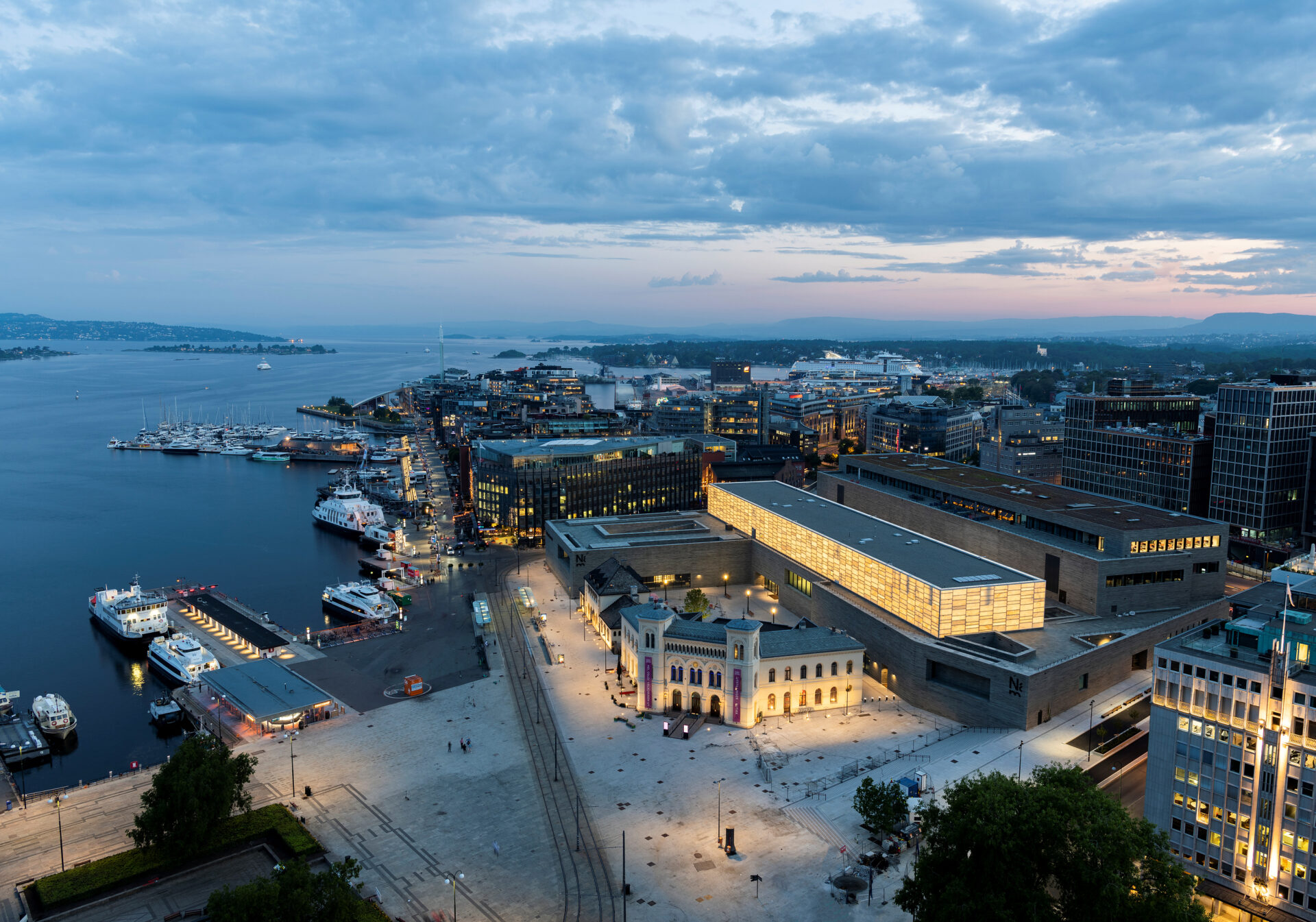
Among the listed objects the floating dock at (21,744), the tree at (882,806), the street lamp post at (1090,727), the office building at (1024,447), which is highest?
the office building at (1024,447)

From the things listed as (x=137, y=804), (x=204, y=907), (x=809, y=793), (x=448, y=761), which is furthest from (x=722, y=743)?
(x=137, y=804)

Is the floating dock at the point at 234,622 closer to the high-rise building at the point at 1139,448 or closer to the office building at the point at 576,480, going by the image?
the office building at the point at 576,480

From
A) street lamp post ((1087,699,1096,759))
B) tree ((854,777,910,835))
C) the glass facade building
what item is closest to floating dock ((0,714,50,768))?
tree ((854,777,910,835))

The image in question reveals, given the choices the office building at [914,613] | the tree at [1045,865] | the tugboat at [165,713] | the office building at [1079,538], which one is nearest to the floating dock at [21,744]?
the tugboat at [165,713]

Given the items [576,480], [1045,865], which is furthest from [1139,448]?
[1045,865]

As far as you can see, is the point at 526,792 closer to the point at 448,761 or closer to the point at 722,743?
the point at 448,761

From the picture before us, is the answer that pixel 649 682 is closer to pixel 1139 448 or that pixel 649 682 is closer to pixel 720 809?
pixel 720 809
